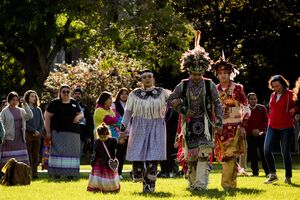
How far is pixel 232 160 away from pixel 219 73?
4.80 feet

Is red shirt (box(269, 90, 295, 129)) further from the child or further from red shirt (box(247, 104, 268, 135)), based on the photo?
the child

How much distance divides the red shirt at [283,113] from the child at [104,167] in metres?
3.57

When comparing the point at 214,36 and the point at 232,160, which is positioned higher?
the point at 214,36

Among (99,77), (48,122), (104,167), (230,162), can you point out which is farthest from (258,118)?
(99,77)

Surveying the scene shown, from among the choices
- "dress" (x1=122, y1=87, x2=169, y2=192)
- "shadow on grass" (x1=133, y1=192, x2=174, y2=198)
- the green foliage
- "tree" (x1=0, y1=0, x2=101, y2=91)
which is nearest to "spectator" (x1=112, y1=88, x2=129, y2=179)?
"dress" (x1=122, y1=87, x2=169, y2=192)

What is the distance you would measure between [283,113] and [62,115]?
463 centimetres

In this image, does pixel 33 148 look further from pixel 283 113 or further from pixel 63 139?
pixel 283 113

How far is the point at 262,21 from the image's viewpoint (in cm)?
4209

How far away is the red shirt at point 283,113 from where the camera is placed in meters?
16.9

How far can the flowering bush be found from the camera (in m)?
39.7

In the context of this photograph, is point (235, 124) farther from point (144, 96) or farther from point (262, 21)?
point (262, 21)

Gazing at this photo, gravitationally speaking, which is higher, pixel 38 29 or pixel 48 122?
pixel 38 29

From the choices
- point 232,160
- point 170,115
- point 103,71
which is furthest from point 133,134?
point 103,71

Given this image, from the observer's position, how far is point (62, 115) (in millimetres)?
18766
